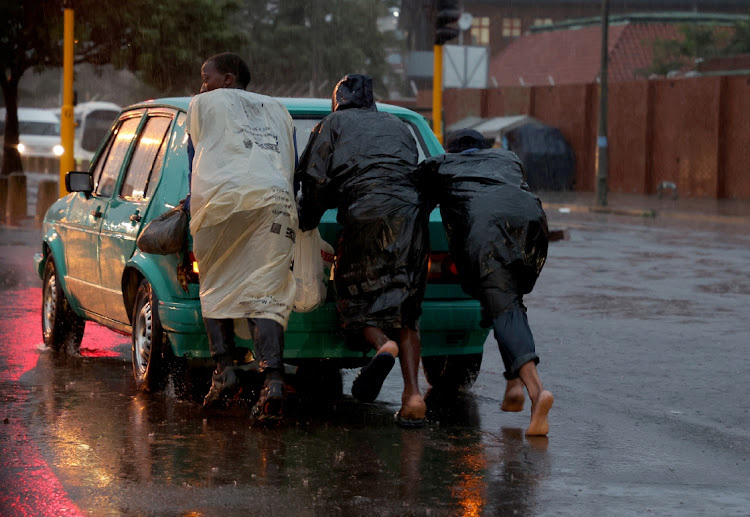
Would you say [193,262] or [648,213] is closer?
[193,262]

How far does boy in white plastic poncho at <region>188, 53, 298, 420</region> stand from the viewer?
6.42 m

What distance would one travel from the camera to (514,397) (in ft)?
22.5

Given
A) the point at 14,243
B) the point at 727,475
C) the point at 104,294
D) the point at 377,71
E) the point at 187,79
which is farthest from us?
the point at 377,71

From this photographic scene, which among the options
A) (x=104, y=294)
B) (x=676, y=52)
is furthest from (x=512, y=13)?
(x=104, y=294)

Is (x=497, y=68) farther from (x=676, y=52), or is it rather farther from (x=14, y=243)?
(x=14, y=243)

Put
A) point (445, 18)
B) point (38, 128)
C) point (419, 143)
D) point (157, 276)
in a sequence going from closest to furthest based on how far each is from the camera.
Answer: point (157, 276) → point (419, 143) → point (445, 18) → point (38, 128)

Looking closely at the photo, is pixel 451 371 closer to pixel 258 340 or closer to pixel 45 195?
pixel 258 340

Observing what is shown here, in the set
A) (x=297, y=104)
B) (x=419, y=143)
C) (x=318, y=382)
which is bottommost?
(x=318, y=382)

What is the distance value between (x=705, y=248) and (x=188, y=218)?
13789 millimetres

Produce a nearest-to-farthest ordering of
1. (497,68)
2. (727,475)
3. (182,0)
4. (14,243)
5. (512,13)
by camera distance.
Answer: (727,475), (14,243), (182,0), (497,68), (512,13)

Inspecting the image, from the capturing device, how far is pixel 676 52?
168ft

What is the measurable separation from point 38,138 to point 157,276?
47538mm

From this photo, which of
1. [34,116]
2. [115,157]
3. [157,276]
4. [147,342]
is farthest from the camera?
[34,116]

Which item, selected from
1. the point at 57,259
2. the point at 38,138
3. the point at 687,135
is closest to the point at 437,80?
the point at 57,259
